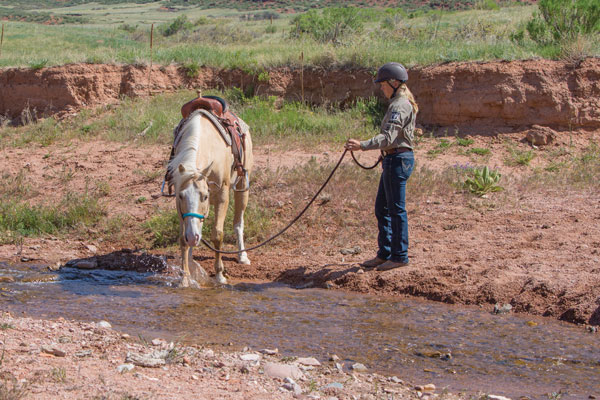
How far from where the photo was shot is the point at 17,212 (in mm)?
9578

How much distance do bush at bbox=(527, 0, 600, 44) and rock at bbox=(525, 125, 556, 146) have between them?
8.02ft

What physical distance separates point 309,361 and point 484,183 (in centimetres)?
580

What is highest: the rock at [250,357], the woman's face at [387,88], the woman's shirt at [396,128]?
the woman's face at [387,88]

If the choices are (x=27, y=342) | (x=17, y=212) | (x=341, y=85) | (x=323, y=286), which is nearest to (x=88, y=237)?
(x=17, y=212)

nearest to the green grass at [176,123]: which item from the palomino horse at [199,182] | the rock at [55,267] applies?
the palomino horse at [199,182]

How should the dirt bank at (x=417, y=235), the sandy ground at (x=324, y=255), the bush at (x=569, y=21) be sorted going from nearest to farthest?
the sandy ground at (x=324, y=255) < the dirt bank at (x=417, y=235) < the bush at (x=569, y=21)

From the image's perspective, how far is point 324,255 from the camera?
8430mm

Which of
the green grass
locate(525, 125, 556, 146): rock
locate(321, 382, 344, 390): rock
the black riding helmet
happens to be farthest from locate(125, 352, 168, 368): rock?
locate(525, 125, 556, 146): rock

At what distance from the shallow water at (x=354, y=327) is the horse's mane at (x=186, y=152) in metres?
1.32

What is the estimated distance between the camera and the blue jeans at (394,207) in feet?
23.2

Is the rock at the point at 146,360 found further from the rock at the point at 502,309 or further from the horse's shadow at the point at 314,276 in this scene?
the rock at the point at 502,309

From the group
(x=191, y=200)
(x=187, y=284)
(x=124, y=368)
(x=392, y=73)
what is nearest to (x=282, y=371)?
(x=124, y=368)

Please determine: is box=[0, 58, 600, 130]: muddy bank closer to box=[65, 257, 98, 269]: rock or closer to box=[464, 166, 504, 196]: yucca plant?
box=[464, 166, 504, 196]: yucca plant

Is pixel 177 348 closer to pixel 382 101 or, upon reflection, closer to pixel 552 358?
pixel 552 358
